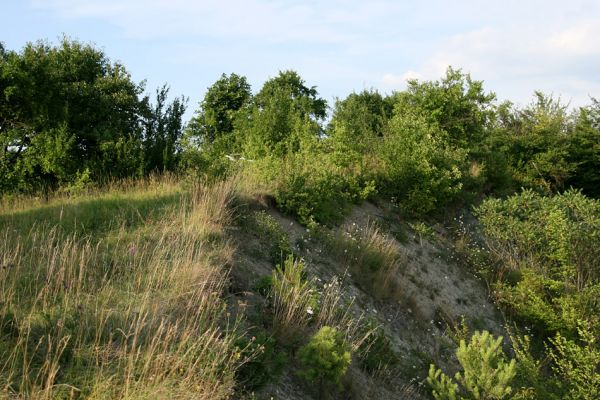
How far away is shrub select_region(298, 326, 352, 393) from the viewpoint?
5.81 metres

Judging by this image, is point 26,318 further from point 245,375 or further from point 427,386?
point 427,386

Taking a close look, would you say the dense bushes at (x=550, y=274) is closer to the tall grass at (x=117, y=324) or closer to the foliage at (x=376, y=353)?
the foliage at (x=376, y=353)

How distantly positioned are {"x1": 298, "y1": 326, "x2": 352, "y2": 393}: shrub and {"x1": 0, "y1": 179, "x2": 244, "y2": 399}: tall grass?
86 centimetres

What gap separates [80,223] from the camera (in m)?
7.93

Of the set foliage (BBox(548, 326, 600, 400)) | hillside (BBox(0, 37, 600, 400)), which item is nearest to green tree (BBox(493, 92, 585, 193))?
hillside (BBox(0, 37, 600, 400))

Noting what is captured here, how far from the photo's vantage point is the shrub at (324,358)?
581cm

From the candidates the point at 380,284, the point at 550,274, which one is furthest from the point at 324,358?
the point at 550,274

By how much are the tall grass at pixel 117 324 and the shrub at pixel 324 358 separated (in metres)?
0.86

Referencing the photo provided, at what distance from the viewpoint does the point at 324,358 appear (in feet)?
19.1

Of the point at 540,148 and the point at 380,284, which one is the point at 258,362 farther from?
the point at 540,148

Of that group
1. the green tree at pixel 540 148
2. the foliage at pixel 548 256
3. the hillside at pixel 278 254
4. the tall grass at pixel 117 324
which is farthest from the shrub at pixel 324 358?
the green tree at pixel 540 148

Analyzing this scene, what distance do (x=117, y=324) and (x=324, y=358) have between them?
85.7 inches

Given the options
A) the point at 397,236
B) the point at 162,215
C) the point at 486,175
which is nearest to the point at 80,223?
the point at 162,215

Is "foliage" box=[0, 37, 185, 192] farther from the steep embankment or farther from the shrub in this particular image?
Answer: the shrub
